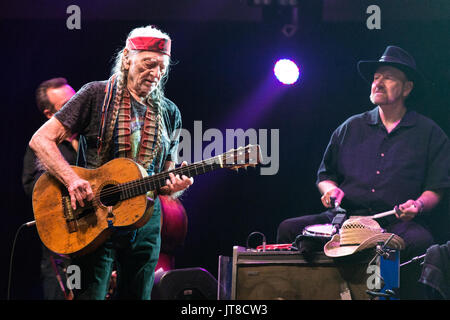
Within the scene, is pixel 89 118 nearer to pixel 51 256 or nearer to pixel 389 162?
pixel 51 256

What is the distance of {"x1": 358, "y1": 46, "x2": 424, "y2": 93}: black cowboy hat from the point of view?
15.0 feet

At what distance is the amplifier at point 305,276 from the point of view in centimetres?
369

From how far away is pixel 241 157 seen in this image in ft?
11.5

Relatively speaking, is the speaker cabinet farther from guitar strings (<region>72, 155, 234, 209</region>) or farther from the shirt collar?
the shirt collar

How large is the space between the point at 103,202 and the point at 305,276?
1.43 meters

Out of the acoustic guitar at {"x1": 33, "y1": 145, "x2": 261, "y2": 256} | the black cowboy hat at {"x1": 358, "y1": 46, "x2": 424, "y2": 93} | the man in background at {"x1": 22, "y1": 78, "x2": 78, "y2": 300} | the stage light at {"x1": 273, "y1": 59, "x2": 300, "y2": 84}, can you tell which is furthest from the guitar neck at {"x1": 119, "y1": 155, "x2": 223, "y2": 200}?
the black cowboy hat at {"x1": 358, "y1": 46, "x2": 424, "y2": 93}

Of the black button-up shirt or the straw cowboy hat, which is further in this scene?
the black button-up shirt

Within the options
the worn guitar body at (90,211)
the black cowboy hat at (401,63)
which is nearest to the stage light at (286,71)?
the black cowboy hat at (401,63)

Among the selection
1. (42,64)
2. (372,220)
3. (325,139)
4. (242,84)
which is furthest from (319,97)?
(42,64)

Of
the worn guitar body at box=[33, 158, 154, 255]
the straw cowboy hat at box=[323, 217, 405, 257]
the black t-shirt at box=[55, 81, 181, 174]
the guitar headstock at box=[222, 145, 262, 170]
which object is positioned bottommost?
the straw cowboy hat at box=[323, 217, 405, 257]

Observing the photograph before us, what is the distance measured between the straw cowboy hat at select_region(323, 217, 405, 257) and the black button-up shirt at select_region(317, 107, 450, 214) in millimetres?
517

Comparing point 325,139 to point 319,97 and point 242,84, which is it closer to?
point 319,97

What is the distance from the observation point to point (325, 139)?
16.4 feet

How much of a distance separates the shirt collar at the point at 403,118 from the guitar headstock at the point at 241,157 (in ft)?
5.14
